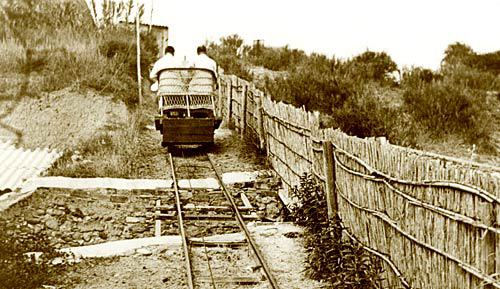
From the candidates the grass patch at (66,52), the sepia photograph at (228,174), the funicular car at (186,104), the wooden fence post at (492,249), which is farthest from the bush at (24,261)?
the grass patch at (66,52)

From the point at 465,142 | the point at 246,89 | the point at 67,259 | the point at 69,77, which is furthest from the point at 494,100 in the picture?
the point at 67,259

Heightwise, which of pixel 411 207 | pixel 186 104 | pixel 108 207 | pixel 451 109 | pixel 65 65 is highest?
pixel 65 65

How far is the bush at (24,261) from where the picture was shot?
751 centimetres

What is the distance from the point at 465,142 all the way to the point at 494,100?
6121 millimetres

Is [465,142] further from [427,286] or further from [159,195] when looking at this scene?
[427,286]

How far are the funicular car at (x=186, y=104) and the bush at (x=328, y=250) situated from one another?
6.39m

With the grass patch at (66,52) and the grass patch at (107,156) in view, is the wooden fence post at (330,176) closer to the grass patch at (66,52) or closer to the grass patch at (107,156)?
the grass patch at (107,156)

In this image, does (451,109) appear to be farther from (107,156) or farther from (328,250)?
(328,250)

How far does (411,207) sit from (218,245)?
3863 millimetres

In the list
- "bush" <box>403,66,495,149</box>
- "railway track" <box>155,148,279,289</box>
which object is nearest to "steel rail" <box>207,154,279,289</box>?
"railway track" <box>155,148,279,289</box>

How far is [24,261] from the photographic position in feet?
26.7

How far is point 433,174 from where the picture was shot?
5.33m

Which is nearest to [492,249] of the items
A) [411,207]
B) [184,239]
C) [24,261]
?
[411,207]

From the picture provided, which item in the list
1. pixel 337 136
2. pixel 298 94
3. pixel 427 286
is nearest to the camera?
pixel 427 286
